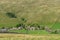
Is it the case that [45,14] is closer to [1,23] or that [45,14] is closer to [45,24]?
[45,24]

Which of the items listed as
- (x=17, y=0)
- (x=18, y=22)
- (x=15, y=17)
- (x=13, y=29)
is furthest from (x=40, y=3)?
(x=13, y=29)

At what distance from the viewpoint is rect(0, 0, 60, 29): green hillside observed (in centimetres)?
9319

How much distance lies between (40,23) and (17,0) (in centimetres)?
3117

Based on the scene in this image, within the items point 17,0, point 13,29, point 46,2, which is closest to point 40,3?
point 46,2

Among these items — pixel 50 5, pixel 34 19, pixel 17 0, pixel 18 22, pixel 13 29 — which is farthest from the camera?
pixel 17 0

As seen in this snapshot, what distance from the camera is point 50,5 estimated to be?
112 m

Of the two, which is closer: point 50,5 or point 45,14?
point 45,14

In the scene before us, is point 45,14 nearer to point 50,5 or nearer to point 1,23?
point 50,5

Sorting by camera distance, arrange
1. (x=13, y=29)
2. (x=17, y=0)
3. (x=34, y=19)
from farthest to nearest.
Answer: (x=17, y=0) → (x=34, y=19) → (x=13, y=29)

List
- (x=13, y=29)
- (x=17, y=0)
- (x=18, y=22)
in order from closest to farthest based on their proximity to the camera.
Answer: (x=13, y=29) < (x=18, y=22) < (x=17, y=0)

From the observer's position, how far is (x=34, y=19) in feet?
323

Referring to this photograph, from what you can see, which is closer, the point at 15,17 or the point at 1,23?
the point at 1,23

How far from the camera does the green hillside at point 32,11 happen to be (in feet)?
306

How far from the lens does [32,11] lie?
107 meters
